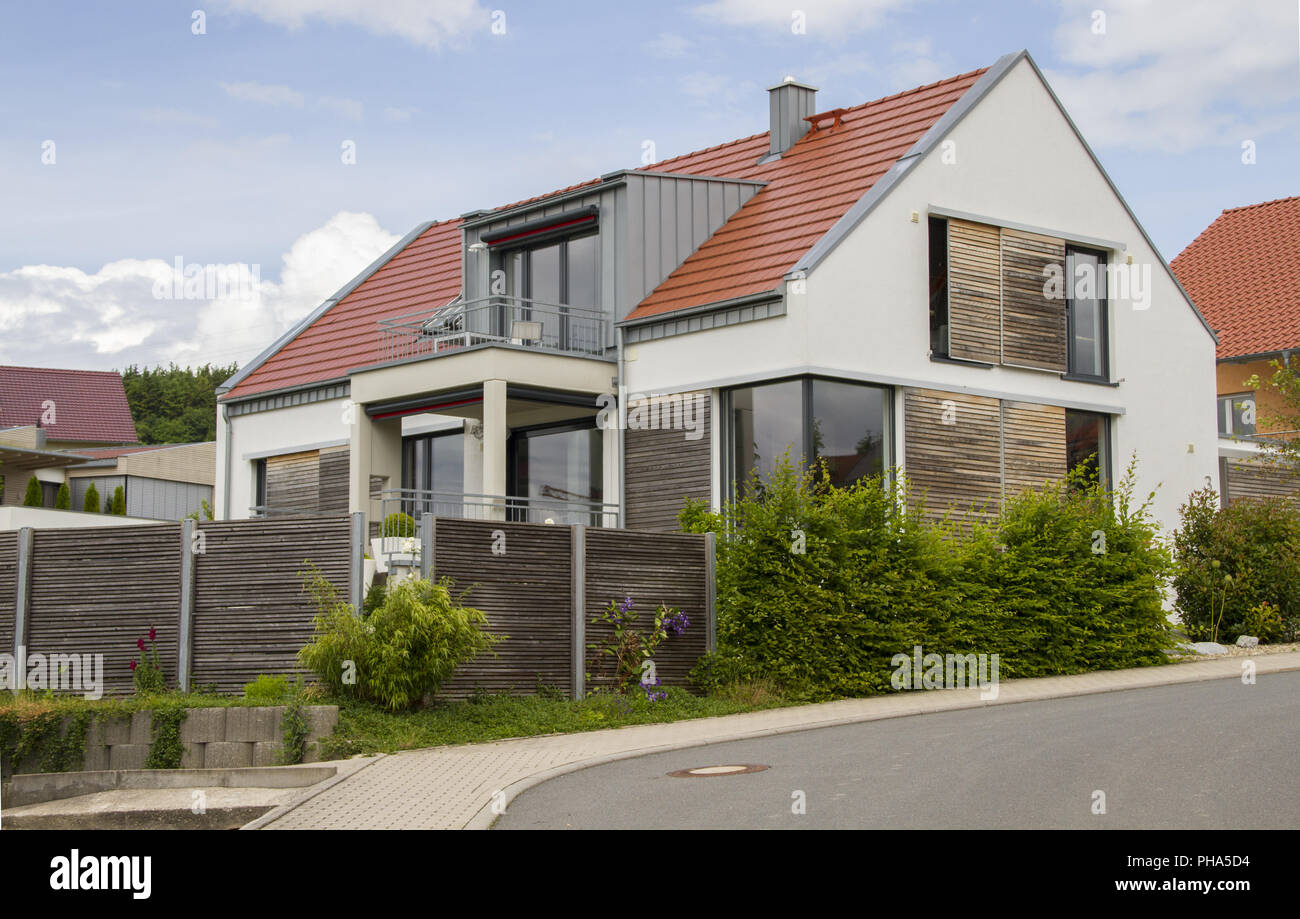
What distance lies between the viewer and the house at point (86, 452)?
48.4 metres

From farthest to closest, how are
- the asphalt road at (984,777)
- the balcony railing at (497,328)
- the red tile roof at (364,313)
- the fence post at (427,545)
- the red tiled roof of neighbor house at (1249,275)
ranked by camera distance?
the red tiled roof of neighbor house at (1249,275) → the red tile roof at (364,313) → the balcony railing at (497,328) → the fence post at (427,545) → the asphalt road at (984,777)

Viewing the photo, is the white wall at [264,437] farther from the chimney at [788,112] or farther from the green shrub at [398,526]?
the chimney at [788,112]

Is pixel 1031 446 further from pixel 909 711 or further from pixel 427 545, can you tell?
pixel 427 545

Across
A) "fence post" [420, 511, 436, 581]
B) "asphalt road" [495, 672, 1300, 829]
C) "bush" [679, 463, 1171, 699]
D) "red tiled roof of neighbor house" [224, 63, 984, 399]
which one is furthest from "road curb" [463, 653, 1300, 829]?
"red tiled roof of neighbor house" [224, 63, 984, 399]

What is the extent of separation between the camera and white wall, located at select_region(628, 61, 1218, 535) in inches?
837

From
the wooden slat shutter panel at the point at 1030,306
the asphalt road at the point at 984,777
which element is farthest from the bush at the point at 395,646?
the wooden slat shutter panel at the point at 1030,306

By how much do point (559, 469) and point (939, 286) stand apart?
22.0ft

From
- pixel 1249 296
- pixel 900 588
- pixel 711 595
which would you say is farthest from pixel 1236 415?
pixel 711 595

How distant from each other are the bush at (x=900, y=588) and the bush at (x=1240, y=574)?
9.88ft

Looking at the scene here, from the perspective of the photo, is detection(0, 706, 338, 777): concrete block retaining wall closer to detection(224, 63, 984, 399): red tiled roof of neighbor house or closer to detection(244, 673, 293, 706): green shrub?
detection(244, 673, 293, 706): green shrub

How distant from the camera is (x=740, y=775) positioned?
12.5m

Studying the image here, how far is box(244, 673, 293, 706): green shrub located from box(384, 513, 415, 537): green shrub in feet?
17.0

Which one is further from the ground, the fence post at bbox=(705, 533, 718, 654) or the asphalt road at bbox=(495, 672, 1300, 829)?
the fence post at bbox=(705, 533, 718, 654)
